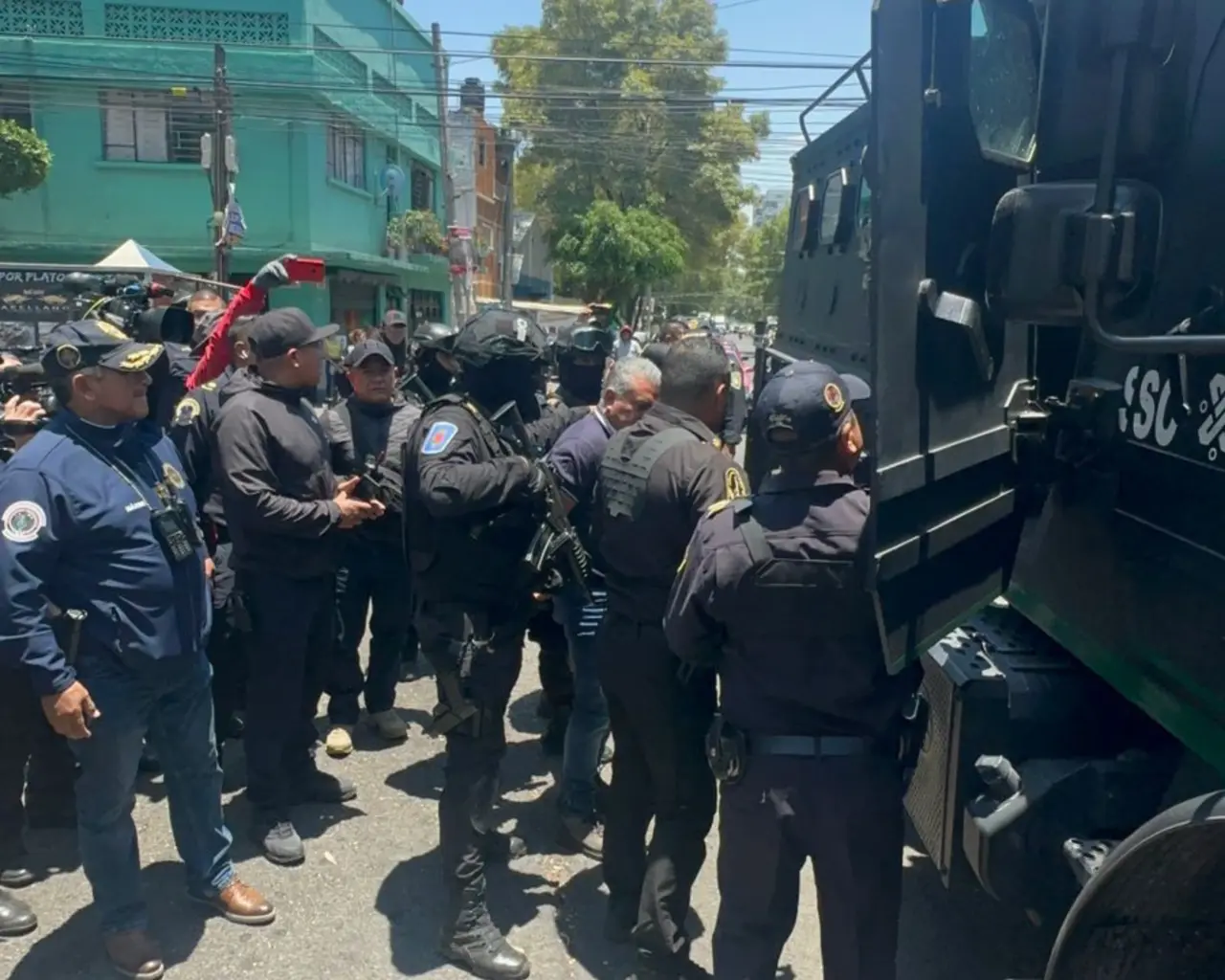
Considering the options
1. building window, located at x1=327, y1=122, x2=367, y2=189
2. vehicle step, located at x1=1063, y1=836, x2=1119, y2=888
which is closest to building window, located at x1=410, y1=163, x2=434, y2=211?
building window, located at x1=327, y1=122, x2=367, y2=189

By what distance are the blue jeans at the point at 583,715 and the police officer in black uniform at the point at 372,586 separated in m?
1.12

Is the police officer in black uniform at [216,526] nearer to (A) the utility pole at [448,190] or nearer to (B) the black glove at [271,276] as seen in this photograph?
(B) the black glove at [271,276]

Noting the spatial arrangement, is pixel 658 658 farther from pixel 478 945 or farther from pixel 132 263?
pixel 132 263

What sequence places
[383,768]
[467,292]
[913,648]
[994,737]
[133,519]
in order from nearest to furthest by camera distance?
[913,648], [994,737], [133,519], [383,768], [467,292]

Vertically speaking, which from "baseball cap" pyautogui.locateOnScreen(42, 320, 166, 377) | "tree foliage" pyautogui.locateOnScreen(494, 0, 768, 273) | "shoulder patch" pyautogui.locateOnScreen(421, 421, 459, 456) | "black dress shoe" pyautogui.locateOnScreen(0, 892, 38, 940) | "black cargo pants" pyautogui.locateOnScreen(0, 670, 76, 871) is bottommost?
"black dress shoe" pyautogui.locateOnScreen(0, 892, 38, 940)

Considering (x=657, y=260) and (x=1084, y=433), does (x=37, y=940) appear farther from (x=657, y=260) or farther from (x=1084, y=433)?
(x=657, y=260)

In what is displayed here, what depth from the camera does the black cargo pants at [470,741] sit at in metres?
3.39

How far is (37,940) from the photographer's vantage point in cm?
347

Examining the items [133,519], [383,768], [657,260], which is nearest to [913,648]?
[133,519]

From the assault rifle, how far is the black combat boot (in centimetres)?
97

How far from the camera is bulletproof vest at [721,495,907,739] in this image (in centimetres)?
250

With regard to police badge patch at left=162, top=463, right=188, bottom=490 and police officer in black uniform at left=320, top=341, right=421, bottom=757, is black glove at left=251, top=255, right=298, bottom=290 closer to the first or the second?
police officer in black uniform at left=320, top=341, right=421, bottom=757

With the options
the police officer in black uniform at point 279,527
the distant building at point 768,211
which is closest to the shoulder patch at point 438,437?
the police officer in black uniform at point 279,527

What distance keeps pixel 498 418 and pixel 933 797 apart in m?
1.67
